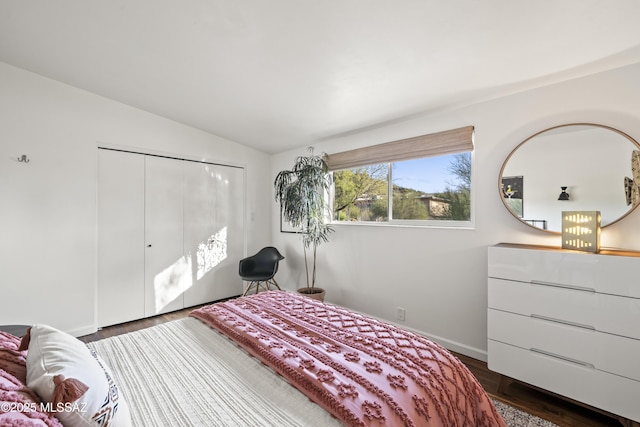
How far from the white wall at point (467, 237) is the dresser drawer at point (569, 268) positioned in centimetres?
36

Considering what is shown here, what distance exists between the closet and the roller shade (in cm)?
171

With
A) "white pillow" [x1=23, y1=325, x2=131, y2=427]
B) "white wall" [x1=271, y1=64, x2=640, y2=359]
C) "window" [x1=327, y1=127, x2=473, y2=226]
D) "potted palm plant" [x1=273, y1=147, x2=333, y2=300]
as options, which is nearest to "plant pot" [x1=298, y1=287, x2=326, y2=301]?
"potted palm plant" [x1=273, y1=147, x2=333, y2=300]

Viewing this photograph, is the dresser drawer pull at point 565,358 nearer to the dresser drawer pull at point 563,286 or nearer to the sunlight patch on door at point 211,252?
the dresser drawer pull at point 563,286

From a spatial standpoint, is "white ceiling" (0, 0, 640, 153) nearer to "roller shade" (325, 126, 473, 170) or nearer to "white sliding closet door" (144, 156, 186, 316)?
"roller shade" (325, 126, 473, 170)

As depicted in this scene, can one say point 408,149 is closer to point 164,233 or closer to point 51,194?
point 164,233

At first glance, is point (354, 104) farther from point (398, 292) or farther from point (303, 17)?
point (398, 292)

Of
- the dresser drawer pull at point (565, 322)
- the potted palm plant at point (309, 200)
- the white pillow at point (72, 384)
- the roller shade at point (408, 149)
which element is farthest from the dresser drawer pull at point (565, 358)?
the white pillow at point (72, 384)

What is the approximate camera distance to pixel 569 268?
5.74 ft

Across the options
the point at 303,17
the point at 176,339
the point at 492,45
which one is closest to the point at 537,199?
the point at 492,45

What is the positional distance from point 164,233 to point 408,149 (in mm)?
3023

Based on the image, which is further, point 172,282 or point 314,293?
point 172,282

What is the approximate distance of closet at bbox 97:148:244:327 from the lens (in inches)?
125

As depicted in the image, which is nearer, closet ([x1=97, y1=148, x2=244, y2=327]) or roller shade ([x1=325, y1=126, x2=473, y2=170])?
roller shade ([x1=325, y1=126, x2=473, y2=170])

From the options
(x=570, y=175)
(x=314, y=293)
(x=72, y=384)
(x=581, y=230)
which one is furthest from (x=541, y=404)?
(x=72, y=384)
